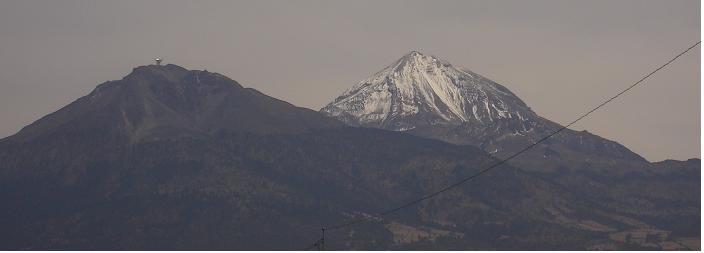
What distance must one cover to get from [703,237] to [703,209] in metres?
3.02

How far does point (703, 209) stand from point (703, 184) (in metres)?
10.9

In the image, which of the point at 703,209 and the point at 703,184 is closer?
the point at 703,209

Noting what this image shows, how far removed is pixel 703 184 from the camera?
13475cm

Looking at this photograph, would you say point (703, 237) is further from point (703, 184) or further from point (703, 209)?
point (703, 184)

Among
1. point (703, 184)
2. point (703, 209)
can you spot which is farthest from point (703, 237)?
point (703, 184)

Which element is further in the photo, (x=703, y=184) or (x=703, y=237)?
(x=703, y=184)

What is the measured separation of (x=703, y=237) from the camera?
123 m

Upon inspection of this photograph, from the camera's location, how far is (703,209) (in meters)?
124
